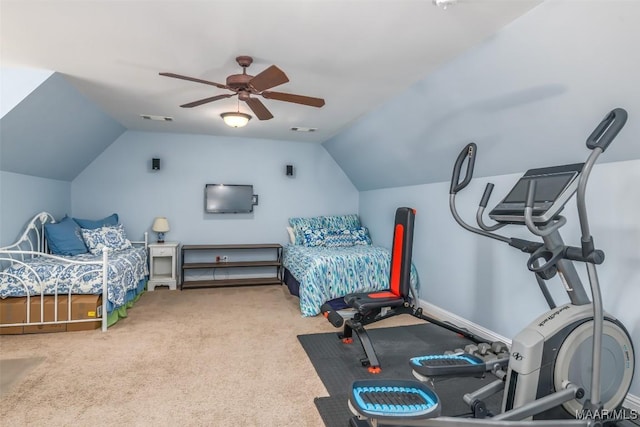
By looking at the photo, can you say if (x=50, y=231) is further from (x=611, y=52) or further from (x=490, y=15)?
(x=611, y=52)

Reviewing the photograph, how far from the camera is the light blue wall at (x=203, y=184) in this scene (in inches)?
213

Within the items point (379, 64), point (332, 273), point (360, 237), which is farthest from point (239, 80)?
point (360, 237)

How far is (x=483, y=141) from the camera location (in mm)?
3146

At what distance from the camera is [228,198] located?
18.9 ft

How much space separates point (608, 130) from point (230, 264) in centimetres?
481

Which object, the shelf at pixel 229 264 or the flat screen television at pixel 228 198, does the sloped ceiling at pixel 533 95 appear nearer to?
the flat screen television at pixel 228 198

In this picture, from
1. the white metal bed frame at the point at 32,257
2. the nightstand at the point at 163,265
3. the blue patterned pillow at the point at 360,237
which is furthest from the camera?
the blue patterned pillow at the point at 360,237

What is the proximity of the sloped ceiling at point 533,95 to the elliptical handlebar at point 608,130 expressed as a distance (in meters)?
0.41

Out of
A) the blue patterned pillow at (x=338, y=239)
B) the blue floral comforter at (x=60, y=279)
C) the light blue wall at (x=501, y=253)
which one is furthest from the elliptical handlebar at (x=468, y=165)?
the blue floral comforter at (x=60, y=279)

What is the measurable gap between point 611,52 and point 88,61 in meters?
3.57

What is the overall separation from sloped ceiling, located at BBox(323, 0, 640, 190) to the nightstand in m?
3.52

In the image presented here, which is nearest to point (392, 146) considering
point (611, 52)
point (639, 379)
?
point (611, 52)

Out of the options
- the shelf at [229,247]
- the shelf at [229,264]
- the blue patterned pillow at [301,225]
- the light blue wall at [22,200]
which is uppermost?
the light blue wall at [22,200]

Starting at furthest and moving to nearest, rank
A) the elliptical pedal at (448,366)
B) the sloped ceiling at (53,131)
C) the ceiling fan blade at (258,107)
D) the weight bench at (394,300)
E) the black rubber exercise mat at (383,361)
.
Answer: the sloped ceiling at (53,131)
the weight bench at (394,300)
the ceiling fan blade at (258,107)
the black rubber exercise mat at (383,361)
the elliptical pedal at (448,366)
